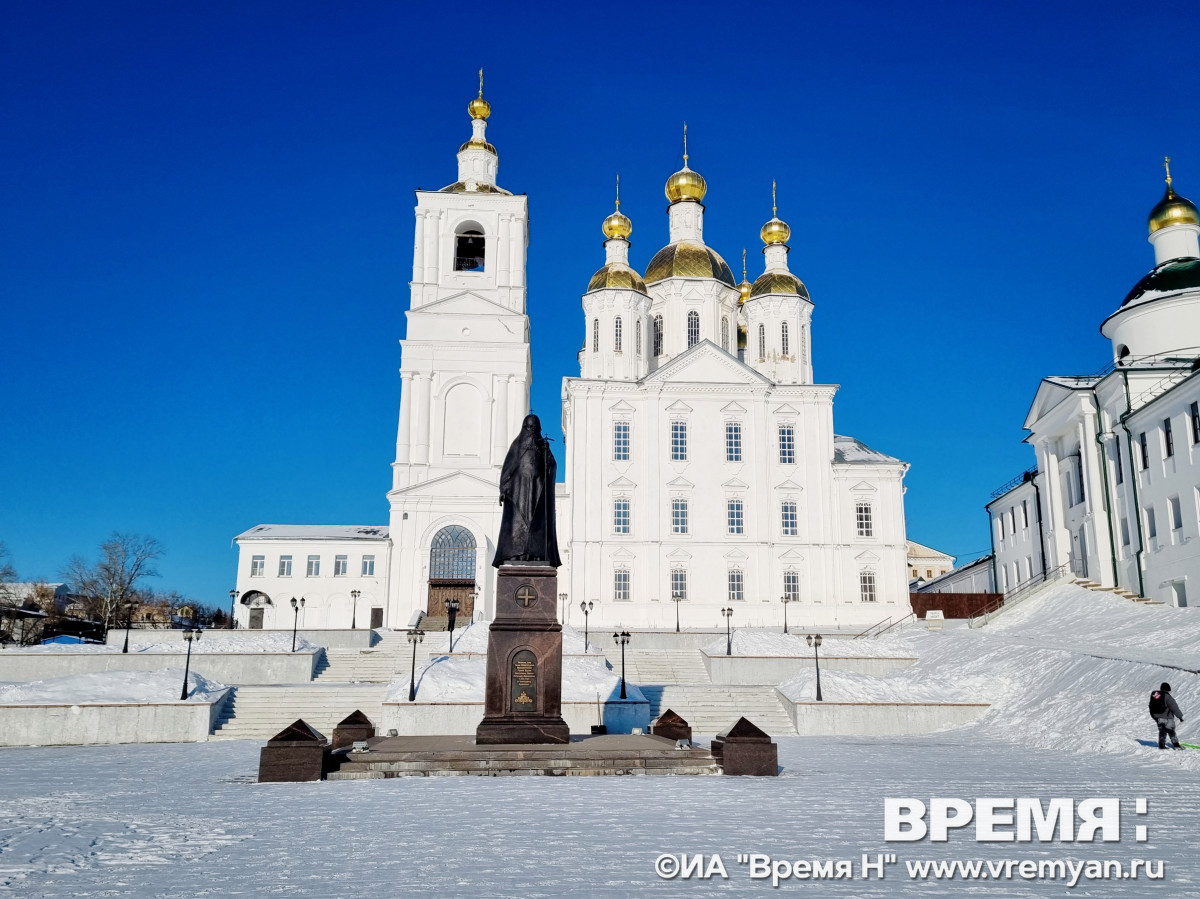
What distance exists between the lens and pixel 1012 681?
24406 mm

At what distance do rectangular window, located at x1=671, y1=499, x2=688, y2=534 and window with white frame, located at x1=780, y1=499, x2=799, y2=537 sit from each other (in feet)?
14.2

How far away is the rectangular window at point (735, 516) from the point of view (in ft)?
143

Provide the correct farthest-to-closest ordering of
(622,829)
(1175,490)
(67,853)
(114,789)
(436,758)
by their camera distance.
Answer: (1175,490) < (436,758) < (114,789) < (622,829) < (67,853)

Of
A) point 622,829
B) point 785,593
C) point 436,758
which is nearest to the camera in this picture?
point 622,829

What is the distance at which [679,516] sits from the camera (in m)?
43.5

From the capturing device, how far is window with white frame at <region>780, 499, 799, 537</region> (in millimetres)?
43812

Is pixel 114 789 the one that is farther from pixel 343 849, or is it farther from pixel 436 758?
pixel 343 849

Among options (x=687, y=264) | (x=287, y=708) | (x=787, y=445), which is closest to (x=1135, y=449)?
(x=787, y=445)

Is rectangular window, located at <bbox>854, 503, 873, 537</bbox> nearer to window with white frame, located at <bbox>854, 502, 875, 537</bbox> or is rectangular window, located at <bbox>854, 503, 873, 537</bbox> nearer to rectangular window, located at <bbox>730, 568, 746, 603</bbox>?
window with white frame, located at <bbox>854, 502, 875, 537</bbox>

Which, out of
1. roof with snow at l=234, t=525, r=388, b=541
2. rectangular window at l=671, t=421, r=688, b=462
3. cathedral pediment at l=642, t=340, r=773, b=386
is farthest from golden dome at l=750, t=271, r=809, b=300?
roof with snow at l=234, t=525, r=388, b=541

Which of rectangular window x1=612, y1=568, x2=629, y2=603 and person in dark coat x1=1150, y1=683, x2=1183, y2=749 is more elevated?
rectangular window x1=612, y1=568, x2=629, y2=603

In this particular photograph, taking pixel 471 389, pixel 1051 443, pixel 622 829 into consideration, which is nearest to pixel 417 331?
pixel 471 389

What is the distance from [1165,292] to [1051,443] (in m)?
7.04

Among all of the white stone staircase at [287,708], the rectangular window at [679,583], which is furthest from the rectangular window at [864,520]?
the white stone staircase at [287,708]
